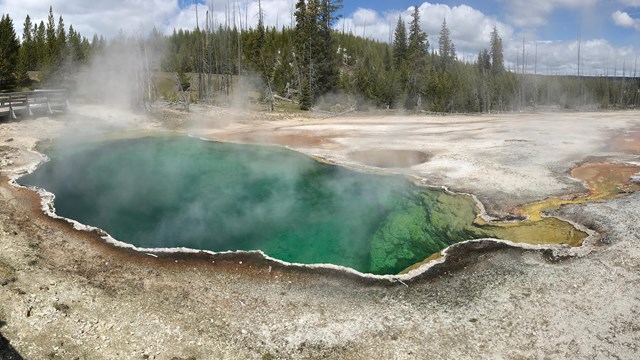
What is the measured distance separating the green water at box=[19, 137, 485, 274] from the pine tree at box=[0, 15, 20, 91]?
32179 mm

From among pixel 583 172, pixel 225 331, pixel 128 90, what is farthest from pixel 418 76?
pixel 225 331

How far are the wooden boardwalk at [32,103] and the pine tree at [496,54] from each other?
282ft

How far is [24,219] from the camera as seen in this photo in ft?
43.5

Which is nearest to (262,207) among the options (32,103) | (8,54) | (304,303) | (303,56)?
(304,303)

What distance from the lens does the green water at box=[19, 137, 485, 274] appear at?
13180 mm

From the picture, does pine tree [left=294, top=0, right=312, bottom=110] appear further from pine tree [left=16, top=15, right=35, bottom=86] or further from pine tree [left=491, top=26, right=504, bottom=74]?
pine tree [left=491, top=26, right=504, bottom=74]

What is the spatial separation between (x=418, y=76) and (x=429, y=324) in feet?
195

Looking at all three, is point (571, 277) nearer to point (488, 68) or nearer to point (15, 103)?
point (15, 103)

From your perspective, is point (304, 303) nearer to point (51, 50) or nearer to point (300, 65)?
point (300, 65)

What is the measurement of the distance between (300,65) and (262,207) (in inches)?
1584

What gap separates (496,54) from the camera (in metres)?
98.0

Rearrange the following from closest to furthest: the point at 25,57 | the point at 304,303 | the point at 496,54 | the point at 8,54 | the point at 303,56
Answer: the point at 304,303 → the point at 8,54 → the point at 303,56 → the point at 25,57 → the point at 496,54

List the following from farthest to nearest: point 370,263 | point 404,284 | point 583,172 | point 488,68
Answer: point 488,68, point 583,172, point 370,263, point 404,284

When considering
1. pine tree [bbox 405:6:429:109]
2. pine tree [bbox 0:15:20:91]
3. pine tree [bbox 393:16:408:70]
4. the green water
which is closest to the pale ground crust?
the green water
